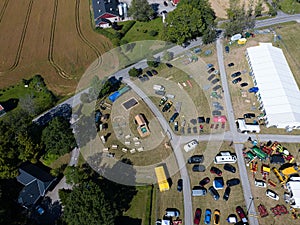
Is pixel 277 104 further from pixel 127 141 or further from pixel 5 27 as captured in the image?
pixel 5 27

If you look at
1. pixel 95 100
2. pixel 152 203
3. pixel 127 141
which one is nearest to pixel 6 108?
pixel 95 100

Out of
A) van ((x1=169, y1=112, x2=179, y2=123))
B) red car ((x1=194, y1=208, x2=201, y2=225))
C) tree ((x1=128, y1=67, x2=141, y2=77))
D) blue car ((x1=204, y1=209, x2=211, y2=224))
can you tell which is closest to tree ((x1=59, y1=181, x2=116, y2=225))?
red car ((x1=194, y1=208, x2=201, y2=225))

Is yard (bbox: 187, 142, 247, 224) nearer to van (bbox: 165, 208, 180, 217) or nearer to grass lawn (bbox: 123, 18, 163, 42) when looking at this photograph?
van (bbox: 165, 208, 180, 217)

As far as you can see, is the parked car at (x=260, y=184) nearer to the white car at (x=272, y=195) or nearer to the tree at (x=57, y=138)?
the white car at (x=272, y=195)

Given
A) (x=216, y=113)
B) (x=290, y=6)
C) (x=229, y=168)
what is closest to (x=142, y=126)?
(x=216, y=113)

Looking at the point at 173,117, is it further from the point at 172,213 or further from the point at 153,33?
the point at 153,33

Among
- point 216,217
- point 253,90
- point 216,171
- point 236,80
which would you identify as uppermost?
point 236,80
